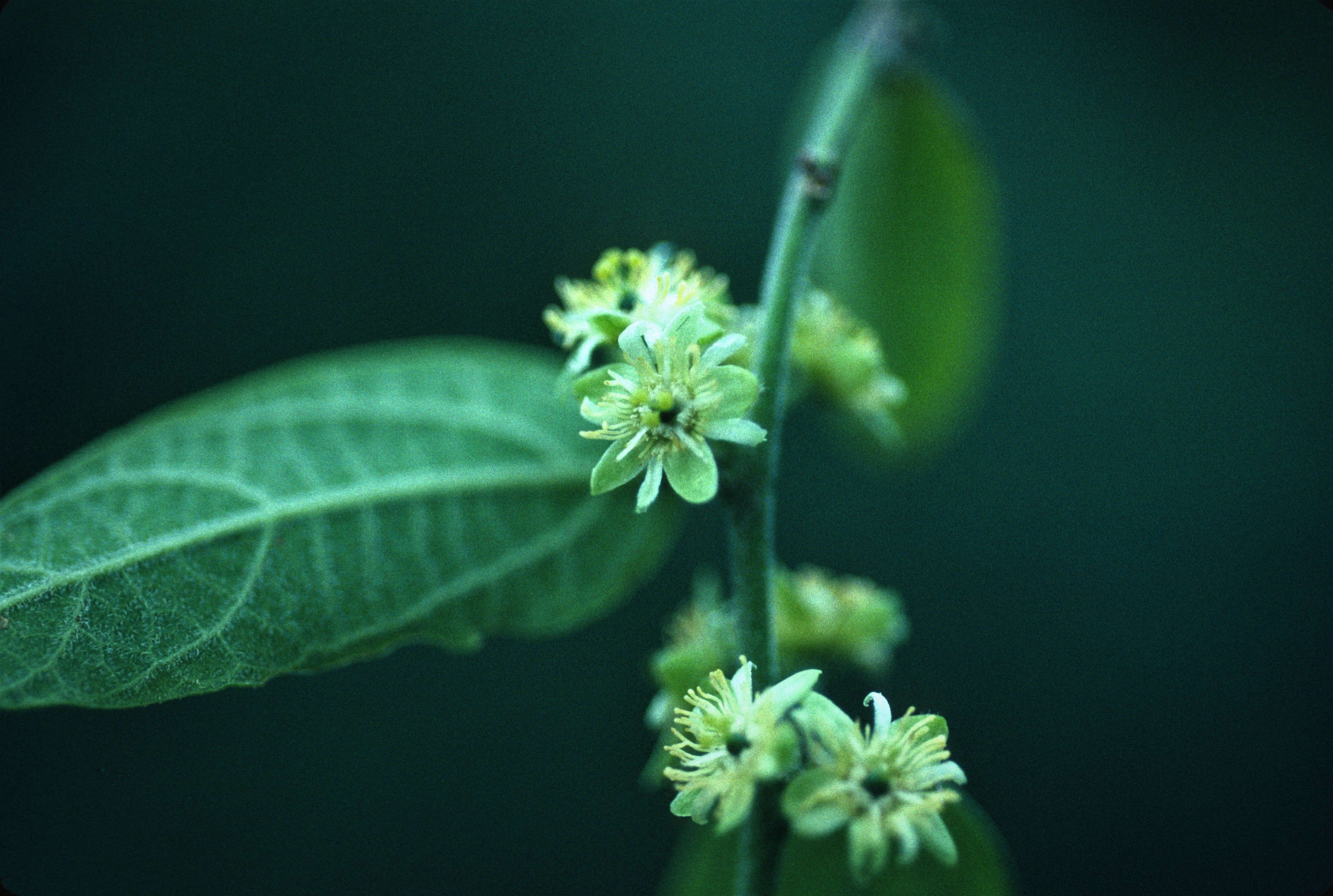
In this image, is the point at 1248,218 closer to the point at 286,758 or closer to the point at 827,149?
the point at 827,149

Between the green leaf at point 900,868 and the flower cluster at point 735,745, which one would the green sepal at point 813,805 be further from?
the green leaf at point 900,868

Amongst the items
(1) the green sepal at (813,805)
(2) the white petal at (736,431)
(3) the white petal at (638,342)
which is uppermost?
(3) the white petal at (638,342)

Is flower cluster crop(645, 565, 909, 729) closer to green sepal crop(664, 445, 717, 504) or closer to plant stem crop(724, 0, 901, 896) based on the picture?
plant stem crop(724, 0, 901, 896)

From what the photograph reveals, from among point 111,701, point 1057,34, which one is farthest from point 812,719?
point 1057,34

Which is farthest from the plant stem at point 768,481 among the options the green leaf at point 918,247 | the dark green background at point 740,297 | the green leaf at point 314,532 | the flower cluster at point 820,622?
the dark green background at point 740,297

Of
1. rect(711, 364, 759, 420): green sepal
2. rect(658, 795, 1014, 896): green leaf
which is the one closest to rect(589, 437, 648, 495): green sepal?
rect(711, 364, 759, 420): green sepal
